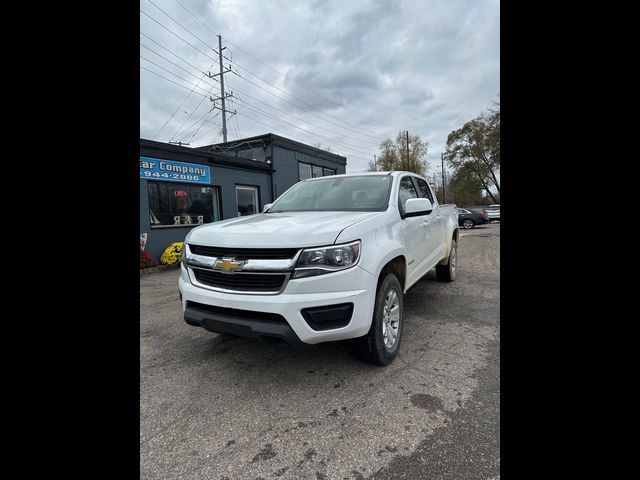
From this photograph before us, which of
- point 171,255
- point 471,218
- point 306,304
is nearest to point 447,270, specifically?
point 306,304

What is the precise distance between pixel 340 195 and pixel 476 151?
1573 inches

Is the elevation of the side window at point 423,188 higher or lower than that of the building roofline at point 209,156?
lower

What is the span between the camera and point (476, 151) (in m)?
38.6

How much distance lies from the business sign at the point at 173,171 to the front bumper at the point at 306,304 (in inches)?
298

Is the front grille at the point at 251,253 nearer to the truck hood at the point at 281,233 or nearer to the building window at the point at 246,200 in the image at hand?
the truck hood at the point at 281,233

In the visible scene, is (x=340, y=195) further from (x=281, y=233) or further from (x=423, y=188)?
(x=423, y=188)

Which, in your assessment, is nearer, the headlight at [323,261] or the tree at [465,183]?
the headlight at [323,261]

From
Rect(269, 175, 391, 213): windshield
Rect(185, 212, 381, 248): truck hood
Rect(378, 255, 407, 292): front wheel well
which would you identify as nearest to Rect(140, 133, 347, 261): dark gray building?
Rect(269, 175, 391, 213): windshield

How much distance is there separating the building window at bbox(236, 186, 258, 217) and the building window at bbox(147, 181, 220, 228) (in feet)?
4.12

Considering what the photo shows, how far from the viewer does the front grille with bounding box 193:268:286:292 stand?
2443 millimetres

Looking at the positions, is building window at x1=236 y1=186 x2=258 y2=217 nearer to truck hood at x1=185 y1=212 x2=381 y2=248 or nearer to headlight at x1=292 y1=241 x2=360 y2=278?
truck hood at x1=185 y1=212 x2=381 y2=248

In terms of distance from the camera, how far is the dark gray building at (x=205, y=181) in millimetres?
9188

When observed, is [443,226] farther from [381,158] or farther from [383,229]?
[381,158]

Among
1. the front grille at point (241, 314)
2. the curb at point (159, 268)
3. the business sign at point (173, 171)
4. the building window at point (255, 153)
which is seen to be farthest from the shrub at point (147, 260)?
the building window at point (255, 153)
